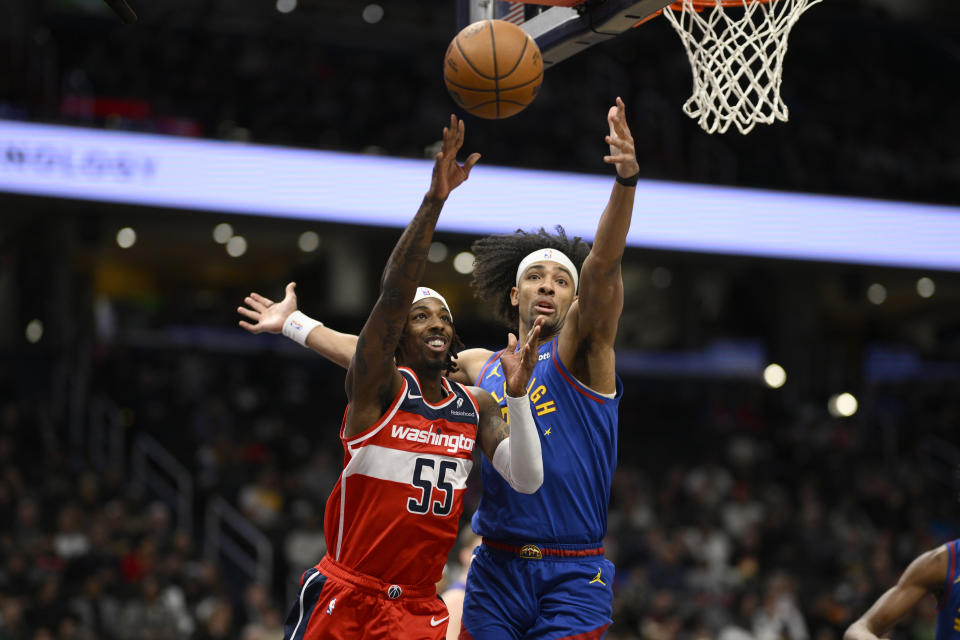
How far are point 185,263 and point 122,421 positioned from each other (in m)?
8.19

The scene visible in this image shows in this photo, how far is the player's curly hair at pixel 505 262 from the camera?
514 cm

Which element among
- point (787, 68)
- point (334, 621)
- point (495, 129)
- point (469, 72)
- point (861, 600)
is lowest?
point (861, 600)

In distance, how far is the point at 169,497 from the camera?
13469 mm

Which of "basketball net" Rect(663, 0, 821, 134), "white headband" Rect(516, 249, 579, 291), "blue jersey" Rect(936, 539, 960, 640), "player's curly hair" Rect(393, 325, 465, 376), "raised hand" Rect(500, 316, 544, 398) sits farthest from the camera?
"basketball net" Rect(663, 0, 821, 134)

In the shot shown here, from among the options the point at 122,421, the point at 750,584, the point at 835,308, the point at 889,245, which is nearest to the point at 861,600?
the point at 750,584

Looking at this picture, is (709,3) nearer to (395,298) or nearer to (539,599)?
(395,298)

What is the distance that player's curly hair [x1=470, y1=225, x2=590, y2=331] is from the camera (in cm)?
514

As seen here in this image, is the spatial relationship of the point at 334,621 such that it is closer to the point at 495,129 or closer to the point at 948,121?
the point at 495,129

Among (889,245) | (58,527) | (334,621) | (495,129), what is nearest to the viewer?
(334,621)

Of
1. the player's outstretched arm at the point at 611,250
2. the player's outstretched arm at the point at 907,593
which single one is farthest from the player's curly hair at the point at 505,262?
the player's outstretched arm at the point at 907,593

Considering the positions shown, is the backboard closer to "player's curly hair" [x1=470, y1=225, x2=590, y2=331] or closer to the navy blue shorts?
"player's curly hair" [x1=470, y1=225, x2=590, y2=331]

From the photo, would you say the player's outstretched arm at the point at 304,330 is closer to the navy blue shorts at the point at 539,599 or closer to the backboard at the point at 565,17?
the navy blue shorts at the point at 539,599

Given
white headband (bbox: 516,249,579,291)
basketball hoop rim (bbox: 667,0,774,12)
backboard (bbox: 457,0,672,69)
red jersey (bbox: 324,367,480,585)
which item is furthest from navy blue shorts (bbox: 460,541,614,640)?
basketball hoop rim (bbox: 667,0,774,12)

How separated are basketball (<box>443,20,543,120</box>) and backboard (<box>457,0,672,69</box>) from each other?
1.98ft
